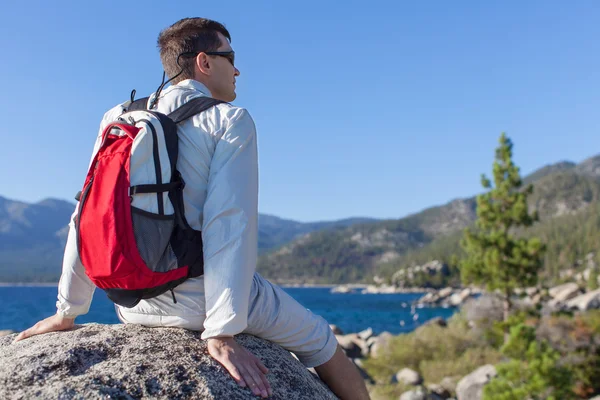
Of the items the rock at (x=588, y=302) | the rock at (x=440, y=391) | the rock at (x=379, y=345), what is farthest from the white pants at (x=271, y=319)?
the rock at (x=588, y=302)

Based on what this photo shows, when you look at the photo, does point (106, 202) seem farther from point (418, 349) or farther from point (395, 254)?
point (395, 254)

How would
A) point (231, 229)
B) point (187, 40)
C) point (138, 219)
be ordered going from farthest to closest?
point (187, 40) → point (231, 229) → point (138, 219)

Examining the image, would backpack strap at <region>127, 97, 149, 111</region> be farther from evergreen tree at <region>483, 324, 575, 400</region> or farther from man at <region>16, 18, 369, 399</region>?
evergreen tree at <region>483, 324, 575, 400</region>

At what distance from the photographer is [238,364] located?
7.39ft

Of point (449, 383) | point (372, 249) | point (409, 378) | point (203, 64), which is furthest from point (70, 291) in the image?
point (372, 249)

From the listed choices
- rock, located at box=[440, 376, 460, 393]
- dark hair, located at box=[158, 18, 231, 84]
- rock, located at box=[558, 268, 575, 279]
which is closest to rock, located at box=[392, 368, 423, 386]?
rock, located at box=[440, 376, 460, 393]

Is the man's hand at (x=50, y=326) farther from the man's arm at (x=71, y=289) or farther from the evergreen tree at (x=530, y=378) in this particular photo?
the evergreen tree at (x=530, y=378)

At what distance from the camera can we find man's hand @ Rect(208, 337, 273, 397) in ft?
7.32

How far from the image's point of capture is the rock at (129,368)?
6.90 ft

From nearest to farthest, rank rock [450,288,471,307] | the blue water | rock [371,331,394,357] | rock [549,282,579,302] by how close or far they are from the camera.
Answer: rock [371,331,394,357] → the blue water → rock [549,282,579,302] → rock [450,288,471,307]

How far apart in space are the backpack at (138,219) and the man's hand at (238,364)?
11.8 inches

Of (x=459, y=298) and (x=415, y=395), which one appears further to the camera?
(x=459, y=298)

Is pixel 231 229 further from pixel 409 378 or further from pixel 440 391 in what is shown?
pixel 409 378

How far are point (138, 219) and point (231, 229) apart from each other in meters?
0.36
